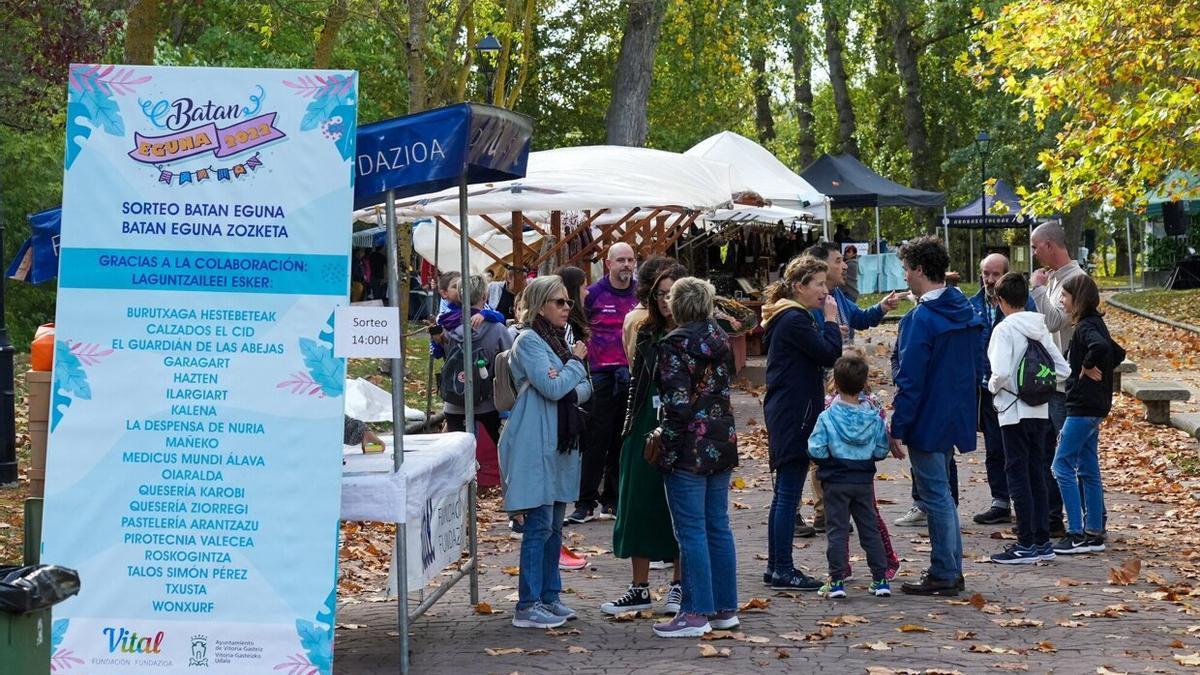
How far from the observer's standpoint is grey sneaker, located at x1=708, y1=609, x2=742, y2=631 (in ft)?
25.1

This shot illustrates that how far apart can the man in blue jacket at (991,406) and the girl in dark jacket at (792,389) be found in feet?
6.97

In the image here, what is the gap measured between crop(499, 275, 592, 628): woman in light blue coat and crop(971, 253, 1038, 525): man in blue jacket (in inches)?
142

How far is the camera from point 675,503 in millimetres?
7527

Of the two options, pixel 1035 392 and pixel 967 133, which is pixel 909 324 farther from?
pixel 967 133

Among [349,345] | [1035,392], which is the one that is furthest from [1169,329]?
[349,345]

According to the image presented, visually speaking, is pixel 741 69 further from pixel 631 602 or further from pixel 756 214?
pixel 631 602

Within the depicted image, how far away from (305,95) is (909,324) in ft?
12.1

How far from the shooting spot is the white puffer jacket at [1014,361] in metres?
9.45

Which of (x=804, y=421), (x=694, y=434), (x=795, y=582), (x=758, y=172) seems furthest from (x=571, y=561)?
(x=758, y=172)

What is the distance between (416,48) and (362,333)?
1056 centimetres

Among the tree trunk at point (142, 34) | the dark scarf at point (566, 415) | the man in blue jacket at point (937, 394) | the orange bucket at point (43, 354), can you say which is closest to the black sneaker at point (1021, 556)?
the man in blue jacket at point (937, 394)

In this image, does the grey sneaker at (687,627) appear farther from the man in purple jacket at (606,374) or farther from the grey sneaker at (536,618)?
the man in purple jacket at (606,374)

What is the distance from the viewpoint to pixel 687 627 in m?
7.50

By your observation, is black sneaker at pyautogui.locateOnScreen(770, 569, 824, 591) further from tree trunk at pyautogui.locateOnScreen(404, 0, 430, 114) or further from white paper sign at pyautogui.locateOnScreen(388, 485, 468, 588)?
tree trunk at pyautogui.locateOnScreen(404, 0, 430, 114)
